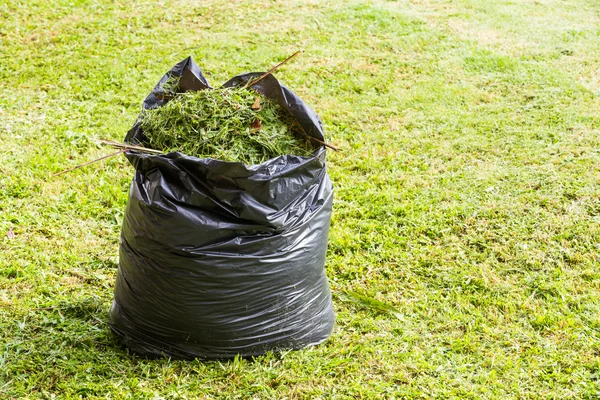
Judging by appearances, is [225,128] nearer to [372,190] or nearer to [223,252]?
[223,252]

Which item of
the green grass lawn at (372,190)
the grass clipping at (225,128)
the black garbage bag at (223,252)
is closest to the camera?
the black garbage bag at (223,252)

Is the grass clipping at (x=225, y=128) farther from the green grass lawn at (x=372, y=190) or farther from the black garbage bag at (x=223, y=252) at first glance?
the green grass lawn at (x=372, y=190)

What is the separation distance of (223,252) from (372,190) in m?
1.85

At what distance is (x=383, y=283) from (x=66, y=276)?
1.65 metres

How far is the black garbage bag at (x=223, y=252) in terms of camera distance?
92.8 inches

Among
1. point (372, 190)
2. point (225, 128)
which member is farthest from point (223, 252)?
point (372, 190)

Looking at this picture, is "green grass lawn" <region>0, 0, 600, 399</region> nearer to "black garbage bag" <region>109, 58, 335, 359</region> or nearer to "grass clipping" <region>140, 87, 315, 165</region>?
"black garbage bag" <region>109, 58, 335, 359</region>

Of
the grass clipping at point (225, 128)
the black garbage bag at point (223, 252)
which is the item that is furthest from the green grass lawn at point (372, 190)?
the grass clipping at point (225, 128)

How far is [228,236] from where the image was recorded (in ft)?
7.91

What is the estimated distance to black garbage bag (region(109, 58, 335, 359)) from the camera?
2357 millimetres

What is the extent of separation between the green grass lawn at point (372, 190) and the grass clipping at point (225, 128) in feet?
2.92

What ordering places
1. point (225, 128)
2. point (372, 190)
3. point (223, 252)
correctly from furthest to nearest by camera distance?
point (372, 190) < point (225, 128) < point (223, 252)

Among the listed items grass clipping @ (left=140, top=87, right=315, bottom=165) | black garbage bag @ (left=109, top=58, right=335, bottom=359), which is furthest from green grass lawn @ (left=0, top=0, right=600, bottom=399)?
grass clipping @ (left=140, top=87, right=315, bottom=165)

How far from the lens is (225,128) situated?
8.24 ft
